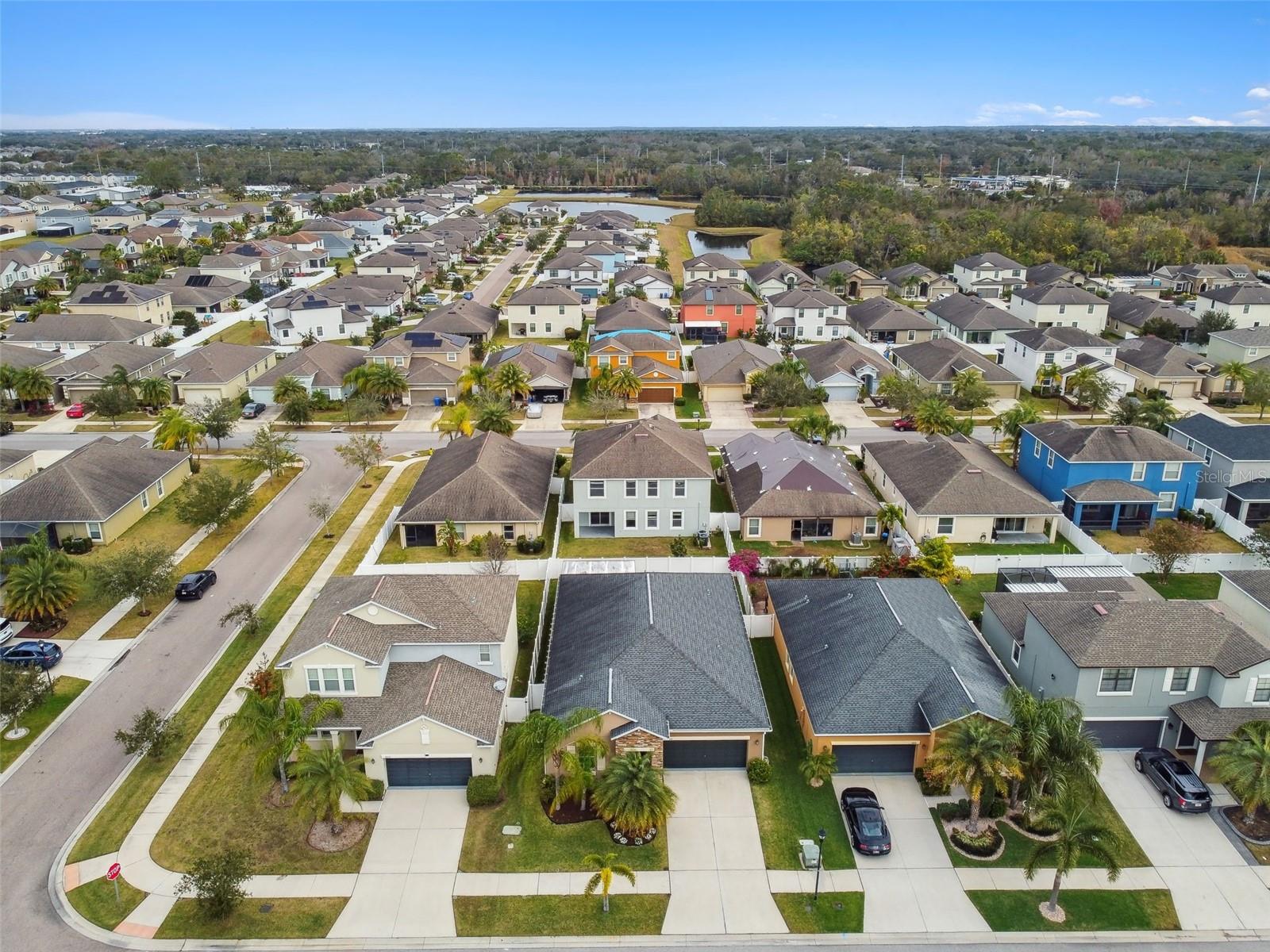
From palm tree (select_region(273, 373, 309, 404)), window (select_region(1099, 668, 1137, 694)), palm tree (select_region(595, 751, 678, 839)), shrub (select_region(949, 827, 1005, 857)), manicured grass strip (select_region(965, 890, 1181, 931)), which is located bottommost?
manicured grass strip (select_region(965, 890, 1181, 931))

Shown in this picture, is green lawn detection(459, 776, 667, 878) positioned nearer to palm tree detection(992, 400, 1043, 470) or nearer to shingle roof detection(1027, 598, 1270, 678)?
shingle roof detection(1027, 598, 1270, 678)

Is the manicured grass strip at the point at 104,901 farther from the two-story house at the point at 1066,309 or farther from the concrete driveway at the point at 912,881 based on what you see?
the two-story house at the point at 1066,309

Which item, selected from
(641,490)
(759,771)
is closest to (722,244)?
(641,490)

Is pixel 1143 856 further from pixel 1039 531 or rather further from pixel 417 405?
pixel 417 405

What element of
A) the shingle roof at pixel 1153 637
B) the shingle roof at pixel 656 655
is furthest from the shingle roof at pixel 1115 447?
the shingle roof at pixel 656 655

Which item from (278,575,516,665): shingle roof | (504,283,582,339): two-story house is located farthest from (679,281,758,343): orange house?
(278,575,516,665): shingle roof

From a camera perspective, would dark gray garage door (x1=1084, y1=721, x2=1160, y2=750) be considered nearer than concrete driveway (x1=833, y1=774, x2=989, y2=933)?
No
